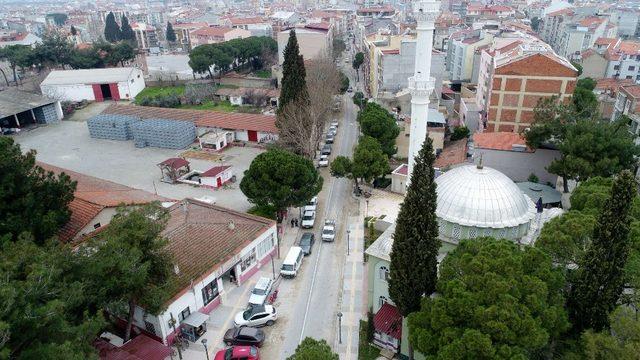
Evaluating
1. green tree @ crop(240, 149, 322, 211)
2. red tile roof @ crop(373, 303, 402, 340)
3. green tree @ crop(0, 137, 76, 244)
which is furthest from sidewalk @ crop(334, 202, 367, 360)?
green tree @ crop(0, 137, 76, 244)

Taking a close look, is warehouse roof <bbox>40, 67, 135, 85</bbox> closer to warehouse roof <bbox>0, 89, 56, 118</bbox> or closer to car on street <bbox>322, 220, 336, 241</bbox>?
warehouse roof <bbox>0, 89, 56, 118</bbox>

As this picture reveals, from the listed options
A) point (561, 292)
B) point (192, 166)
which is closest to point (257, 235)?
point (561, 292)

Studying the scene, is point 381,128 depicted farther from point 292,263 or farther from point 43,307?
point 43,307

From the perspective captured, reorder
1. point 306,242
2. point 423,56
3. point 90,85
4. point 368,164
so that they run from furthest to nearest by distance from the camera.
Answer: point 90,85 → point 368,164 → point 306,242 → point 423,56

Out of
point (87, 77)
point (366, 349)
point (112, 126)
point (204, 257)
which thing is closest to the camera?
point (366, 349)

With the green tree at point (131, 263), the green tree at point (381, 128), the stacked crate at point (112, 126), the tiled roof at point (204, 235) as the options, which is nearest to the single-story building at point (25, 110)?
the stacked crate at point (112, 126)

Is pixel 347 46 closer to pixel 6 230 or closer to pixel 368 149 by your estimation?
pixel 368 149

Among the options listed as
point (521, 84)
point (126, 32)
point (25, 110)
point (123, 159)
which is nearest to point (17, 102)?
point (25, 110)
